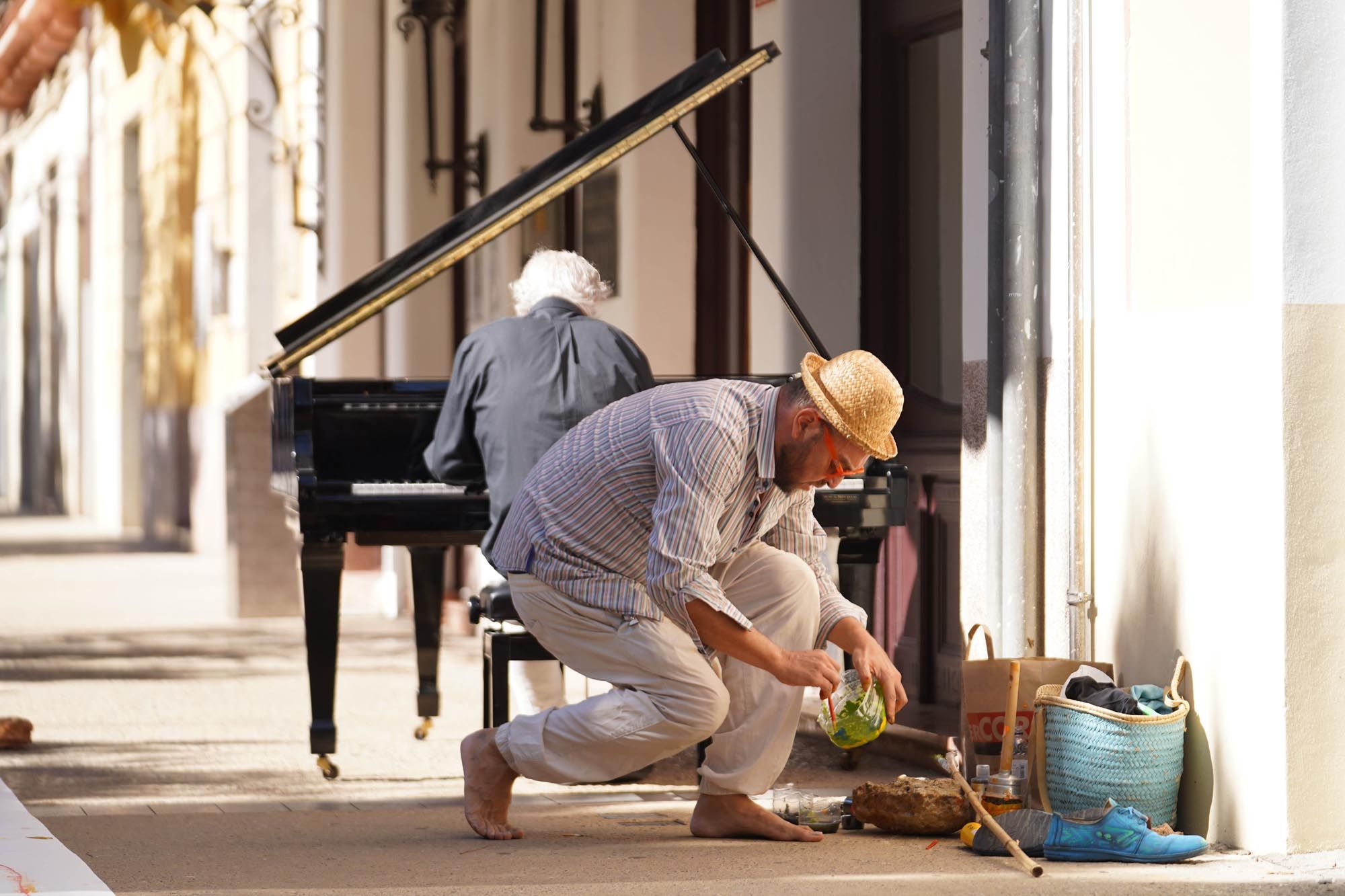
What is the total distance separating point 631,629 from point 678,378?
7.66ft

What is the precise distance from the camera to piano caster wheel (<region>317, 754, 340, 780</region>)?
630 cm

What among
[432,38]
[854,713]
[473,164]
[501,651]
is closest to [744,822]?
[854,713]

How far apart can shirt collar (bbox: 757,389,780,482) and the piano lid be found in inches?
79.8

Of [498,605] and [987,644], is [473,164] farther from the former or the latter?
[987,644]

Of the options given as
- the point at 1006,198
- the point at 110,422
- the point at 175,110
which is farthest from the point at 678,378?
the point at 110,422

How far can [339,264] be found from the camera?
12.6 meters

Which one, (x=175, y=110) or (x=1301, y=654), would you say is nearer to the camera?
(x=1301, y=654)

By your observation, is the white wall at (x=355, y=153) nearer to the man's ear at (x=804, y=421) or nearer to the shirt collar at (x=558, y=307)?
the shirt collar at (x=558, y=307)

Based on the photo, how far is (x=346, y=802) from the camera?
5.91 metres

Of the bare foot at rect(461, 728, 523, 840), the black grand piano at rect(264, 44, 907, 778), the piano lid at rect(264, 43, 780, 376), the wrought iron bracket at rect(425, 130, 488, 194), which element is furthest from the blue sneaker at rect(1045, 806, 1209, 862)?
the wrought iron bracket at rect(425, 130, 488, 194)

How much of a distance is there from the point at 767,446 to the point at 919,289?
309 cm

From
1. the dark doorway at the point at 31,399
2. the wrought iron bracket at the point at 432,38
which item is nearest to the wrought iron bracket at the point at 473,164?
the wrought iron bracket at the point at 432,38

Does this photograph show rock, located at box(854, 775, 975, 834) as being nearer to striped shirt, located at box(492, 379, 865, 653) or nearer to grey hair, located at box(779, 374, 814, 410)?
striped shirt, located at box(492, 379, 865, 653)

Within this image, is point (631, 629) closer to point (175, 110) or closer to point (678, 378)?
point (678, 378)
